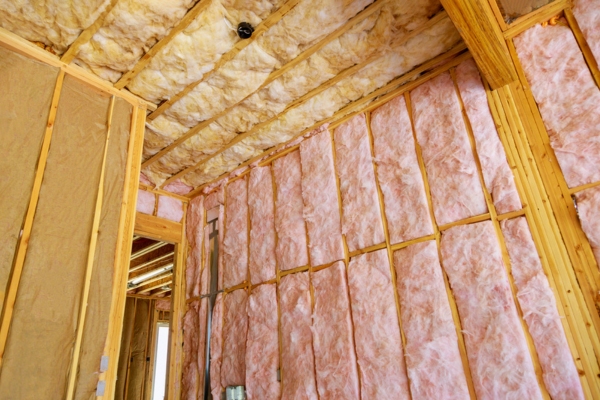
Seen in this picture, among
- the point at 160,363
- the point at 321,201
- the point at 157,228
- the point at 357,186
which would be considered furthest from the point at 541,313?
the point at 160,363

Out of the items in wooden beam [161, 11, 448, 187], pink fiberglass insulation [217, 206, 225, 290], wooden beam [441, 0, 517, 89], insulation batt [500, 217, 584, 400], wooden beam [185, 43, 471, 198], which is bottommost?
insulation batt [500, 217, 584, 400]

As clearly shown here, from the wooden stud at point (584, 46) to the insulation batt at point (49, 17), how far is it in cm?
318

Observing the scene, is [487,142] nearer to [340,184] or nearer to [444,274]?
[444,274]

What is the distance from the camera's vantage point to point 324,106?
12.4ft

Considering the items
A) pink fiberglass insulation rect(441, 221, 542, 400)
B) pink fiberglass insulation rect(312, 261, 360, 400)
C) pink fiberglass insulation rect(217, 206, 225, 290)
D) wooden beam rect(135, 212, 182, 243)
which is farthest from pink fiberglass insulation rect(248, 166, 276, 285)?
pink fiberglass insulation rect(441, 221, 542, 400)

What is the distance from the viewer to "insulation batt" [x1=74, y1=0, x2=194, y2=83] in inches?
106

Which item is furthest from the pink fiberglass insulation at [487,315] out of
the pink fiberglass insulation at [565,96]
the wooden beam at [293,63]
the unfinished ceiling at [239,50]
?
the wooden beam at [293,63]

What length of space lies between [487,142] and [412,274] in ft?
3.76

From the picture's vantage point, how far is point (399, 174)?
10.9 ft

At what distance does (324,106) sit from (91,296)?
256 centimetres

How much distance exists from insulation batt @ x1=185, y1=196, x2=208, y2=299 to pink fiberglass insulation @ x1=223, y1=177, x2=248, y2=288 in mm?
472

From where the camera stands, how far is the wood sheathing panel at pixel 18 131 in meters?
2.39

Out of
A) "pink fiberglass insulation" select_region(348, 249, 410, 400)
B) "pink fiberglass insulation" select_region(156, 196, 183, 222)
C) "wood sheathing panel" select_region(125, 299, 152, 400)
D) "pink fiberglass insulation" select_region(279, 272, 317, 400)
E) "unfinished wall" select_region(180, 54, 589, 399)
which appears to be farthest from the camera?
"wood sheathing panel" select_region(125, 299, 152, 400)

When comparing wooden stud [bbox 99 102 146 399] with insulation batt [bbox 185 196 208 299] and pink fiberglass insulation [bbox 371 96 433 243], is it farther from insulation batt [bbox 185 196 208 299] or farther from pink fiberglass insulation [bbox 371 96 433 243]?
pink fiberglass insulation [bbox 371 96 433 243]
